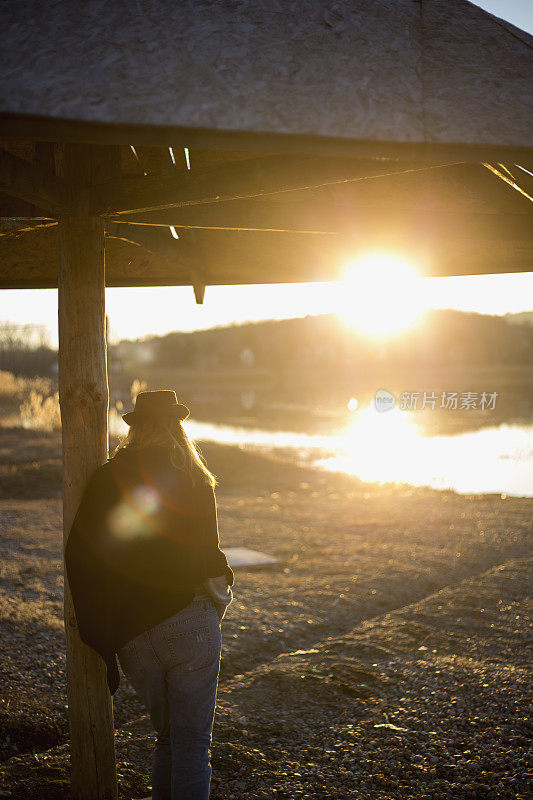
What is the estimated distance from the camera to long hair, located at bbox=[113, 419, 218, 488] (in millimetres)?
Answer: 2539

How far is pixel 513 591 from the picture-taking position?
22.7ft

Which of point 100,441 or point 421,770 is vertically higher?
point 100,441

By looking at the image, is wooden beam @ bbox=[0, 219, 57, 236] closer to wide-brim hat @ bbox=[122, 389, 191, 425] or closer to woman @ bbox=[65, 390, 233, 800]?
wide-brim hat @ bbox=[122, 389, 191, 425]

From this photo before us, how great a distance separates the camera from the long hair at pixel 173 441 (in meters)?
2.54

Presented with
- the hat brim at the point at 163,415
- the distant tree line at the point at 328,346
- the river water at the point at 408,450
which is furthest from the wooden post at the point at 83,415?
the distant tree line at the point at 328,346

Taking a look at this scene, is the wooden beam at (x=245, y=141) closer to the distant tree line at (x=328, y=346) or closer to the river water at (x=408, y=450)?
the river water at (x=408, y=450)

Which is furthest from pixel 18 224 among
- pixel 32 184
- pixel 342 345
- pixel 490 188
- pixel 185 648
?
pixel 342 345

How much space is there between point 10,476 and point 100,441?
11834mm

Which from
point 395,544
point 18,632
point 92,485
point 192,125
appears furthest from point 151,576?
point 395,544

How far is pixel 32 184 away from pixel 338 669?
162 inches

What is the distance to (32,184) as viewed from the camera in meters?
2.84

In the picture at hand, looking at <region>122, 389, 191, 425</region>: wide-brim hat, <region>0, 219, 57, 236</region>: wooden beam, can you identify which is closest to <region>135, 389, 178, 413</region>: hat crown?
<region>122, 389, 191, 425</region>: wide-brim hat

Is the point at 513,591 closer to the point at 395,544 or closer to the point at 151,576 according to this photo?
the point at 395,544

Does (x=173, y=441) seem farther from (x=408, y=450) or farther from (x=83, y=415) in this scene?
(x=408, y=450)
